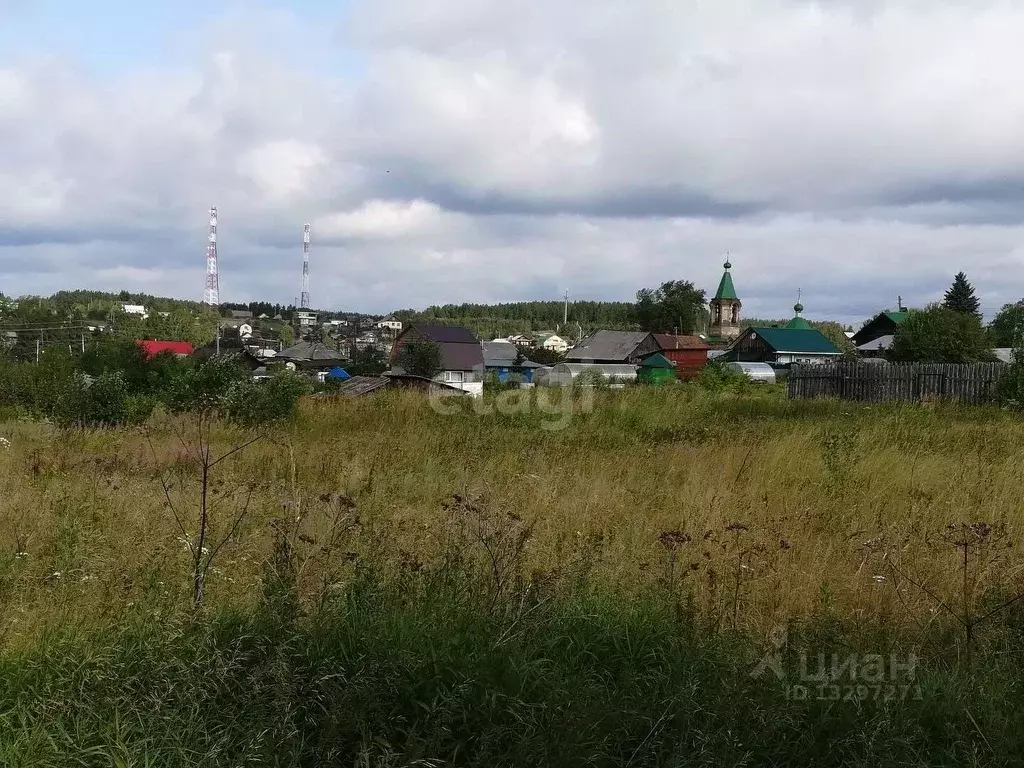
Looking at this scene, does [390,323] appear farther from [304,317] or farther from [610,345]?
[610,345]

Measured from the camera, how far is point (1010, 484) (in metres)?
6.08

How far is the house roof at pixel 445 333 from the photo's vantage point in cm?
5341

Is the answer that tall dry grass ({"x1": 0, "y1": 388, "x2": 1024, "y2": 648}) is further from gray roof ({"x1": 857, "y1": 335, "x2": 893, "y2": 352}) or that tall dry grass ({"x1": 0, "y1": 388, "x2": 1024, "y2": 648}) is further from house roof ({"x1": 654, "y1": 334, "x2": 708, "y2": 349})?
house roof ({"x1": 654, "y1": 334, "x2": 708, "y2": 349})

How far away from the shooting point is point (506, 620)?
3.00 m

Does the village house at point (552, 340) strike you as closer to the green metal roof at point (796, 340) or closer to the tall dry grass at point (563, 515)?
the green metal roof at point (796, 340)

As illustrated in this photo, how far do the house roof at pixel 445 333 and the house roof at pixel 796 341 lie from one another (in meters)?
24.0

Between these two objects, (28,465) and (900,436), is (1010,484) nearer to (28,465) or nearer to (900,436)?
(900,436)

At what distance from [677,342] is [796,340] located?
9.60 m

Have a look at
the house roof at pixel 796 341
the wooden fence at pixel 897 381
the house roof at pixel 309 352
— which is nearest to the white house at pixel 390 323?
the house roof at pixel 309 352

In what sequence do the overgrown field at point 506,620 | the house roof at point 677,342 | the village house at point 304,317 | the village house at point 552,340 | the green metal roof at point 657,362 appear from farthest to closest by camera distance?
the village house at point 304,317, the village house at point 552,340, the house roof at point 677,342, the green metal roof at point 657,362, the overgrown field at point 506,620

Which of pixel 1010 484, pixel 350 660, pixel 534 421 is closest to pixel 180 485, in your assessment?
pixel 350 660

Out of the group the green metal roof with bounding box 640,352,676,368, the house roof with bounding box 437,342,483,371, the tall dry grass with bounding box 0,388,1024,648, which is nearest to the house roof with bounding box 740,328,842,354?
the green metal roof with bounding box 640,352,676,368

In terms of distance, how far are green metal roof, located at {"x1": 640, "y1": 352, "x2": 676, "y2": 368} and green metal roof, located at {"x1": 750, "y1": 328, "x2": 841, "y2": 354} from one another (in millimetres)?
9466

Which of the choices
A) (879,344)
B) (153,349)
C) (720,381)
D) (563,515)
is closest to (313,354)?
(153,349)
